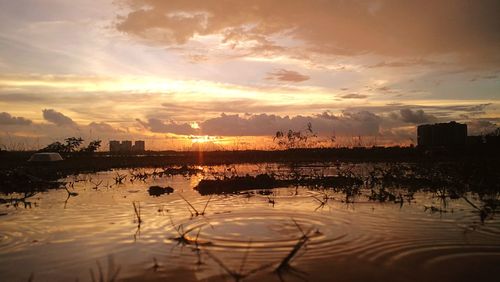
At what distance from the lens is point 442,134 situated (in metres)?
38.3

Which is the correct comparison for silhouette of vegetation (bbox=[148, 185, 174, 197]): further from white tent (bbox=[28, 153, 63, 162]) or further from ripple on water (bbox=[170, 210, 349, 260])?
white tent (bbox=[28, 153, 63, 162])

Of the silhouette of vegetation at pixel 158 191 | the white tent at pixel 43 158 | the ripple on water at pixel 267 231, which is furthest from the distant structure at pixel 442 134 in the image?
the ripple on water at pixel 267 231

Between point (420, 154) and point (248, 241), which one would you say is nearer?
point (248, 241)

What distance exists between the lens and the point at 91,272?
521 centimetres

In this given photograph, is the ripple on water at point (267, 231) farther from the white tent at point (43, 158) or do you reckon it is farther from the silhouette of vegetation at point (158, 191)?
the white tent at point (43, 158)

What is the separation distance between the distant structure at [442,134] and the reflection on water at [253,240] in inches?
1144

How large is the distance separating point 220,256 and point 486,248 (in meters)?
3.94

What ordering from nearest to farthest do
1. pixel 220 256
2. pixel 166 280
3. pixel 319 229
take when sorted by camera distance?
pixel 166 280 → pixel 220 256 → pixel 319 229

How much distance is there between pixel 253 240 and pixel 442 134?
119ft

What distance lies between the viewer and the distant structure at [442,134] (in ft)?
123

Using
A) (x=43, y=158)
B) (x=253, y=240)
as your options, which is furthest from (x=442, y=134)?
(x=253, y=240)

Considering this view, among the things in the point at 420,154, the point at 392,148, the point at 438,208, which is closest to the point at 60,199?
the point at 438,208

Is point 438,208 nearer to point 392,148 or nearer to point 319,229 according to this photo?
point 319,229

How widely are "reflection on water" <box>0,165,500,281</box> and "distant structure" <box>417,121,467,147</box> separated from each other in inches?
1144
